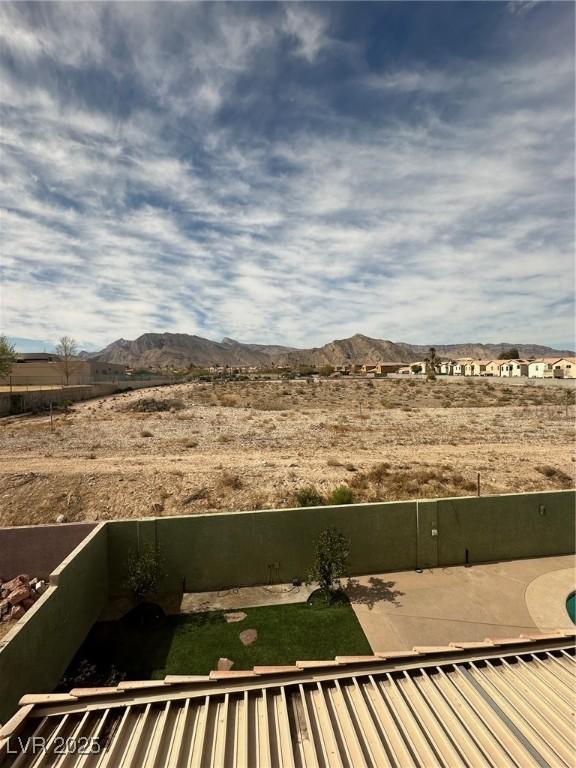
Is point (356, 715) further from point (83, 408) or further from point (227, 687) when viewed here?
point (83, 408)

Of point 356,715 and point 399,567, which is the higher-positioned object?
point 356,715

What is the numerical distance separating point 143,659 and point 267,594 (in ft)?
12.1

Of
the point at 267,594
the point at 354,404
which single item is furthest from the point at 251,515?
the point at 354,404

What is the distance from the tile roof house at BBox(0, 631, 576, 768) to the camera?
4.98m

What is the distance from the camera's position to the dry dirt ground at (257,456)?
57.9 feet

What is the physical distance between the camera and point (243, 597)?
11.6 m

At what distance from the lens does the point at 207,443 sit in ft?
89.3

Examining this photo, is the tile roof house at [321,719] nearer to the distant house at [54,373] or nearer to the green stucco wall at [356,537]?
the green stucco wall at [356,537]

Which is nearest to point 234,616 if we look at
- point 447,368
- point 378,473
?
point 378,473

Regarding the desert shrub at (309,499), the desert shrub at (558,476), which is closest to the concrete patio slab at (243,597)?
the desert shrub at (309,499)

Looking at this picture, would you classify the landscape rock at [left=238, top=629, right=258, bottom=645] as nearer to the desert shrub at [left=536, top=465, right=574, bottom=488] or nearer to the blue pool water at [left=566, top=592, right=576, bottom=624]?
the blue pool water at [left=566, top=592, right=576, bottom=624]

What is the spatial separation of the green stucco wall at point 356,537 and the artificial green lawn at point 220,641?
1.37 meters

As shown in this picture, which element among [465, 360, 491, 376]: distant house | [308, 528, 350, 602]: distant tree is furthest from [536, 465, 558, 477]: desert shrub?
[465, 360, 491, 376]: distant house

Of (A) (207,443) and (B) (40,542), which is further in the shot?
(A) (207,443)
